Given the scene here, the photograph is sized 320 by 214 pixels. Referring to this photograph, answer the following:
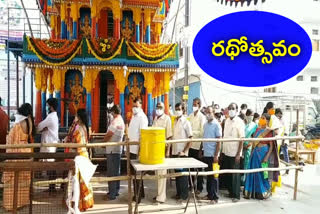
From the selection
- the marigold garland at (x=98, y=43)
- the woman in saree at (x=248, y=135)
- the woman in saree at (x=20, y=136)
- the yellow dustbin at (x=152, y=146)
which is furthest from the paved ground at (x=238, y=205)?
the marigold garland at (x=98, y=43)

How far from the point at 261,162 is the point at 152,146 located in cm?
253

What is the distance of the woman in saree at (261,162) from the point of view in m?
5.41

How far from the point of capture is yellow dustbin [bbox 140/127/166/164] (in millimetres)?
4012

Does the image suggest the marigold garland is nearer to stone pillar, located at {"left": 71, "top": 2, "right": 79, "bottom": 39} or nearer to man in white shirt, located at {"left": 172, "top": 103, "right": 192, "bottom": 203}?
stone pillar, located at {"left": 71, "top": 2, "right": 79, "bottom": 39}

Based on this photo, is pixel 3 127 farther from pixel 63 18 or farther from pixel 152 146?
pixel 63 18

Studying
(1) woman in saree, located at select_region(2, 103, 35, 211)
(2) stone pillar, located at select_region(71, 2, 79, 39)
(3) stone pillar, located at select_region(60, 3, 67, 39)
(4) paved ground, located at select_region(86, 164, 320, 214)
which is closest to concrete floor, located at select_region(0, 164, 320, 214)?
(4) paved ground, located at select_region(86, 164, 320, 214)

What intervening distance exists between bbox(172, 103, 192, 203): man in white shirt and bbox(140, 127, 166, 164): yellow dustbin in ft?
4.17

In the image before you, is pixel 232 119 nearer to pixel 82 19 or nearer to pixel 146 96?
pixel 146 96

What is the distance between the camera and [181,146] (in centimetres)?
538

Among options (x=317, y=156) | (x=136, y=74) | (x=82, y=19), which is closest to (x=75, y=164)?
(x=136, y=74)

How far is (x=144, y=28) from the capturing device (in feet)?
34.2

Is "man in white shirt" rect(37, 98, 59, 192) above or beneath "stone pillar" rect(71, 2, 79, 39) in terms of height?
beneath

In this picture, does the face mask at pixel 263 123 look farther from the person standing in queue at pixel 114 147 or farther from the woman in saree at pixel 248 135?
the person standing in queue at pixel 114 147

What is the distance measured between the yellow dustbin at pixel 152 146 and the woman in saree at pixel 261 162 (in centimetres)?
229
